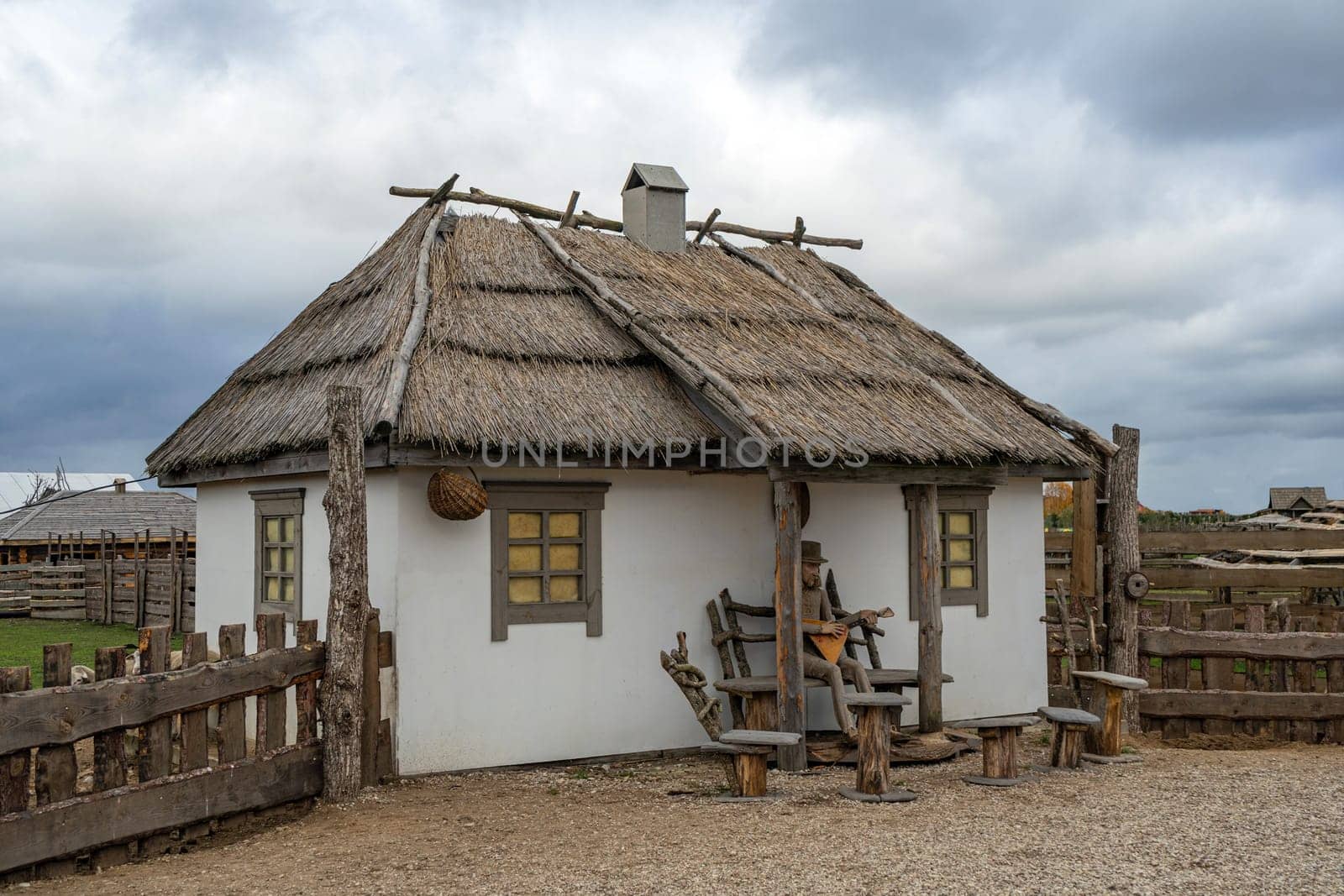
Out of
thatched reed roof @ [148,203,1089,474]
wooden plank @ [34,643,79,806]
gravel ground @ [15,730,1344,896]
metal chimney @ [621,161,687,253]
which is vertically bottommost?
gravel ground @ [15,730,1344,896]

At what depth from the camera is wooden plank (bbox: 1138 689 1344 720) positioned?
10.7 metres

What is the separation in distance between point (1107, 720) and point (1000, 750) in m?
1.59

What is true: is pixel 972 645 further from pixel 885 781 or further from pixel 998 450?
pixel 885 781

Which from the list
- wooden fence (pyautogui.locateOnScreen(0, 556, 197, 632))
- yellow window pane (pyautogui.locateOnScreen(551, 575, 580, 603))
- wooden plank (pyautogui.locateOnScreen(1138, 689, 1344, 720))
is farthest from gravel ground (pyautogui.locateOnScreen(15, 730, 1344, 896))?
wooden fence (pyautogui.locateOnScreen(0, 556, 197, 632))

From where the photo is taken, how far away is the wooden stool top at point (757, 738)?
7.94 metres

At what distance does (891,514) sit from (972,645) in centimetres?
155

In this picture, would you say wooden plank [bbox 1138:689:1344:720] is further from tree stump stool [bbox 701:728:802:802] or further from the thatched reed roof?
tree stump stool [bbox 701:728:802:802]

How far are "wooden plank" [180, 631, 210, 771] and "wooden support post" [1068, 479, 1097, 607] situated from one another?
818 cm

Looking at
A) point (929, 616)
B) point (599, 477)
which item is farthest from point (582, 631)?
point (929, 616)

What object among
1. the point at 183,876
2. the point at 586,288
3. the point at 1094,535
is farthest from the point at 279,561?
the point at 1094,535

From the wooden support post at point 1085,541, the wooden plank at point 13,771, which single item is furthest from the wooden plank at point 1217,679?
the wooden plank at point 13,771

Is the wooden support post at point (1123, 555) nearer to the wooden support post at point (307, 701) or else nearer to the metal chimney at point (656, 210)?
the metal chimney at point (656, 210)

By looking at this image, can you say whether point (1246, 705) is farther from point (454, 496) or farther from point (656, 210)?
point (656, 210)

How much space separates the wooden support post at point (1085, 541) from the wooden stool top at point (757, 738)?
4943 millimetres
